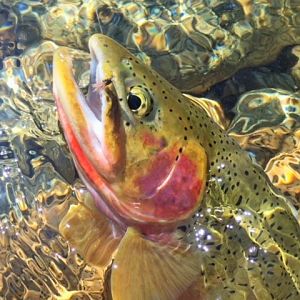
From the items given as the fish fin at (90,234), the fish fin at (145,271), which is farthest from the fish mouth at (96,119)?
the fish fin at (90,234)

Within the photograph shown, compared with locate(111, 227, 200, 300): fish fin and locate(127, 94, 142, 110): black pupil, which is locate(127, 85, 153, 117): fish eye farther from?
locate(111, 227, 200, 300): fish fin

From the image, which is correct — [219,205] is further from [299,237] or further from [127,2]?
[127,2]

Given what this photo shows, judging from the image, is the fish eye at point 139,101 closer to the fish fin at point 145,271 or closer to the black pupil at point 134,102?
the black pupil at point 134,102

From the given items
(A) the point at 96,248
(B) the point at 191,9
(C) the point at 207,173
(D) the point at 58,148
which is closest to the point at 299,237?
(C) the point at 207,173

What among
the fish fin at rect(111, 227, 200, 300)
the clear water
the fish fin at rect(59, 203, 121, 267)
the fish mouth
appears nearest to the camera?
the fish mouth

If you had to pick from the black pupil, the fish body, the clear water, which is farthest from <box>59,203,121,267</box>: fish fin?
the black pupil

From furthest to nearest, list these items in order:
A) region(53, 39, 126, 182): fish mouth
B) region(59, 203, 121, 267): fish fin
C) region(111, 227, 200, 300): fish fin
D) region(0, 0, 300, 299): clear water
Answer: region(0, 0, 300, 299): clear water → region(59, 203, 121, 267): fish fin → region(111, 227, 200, 300): fish fin → region(53, 39, 126, 182): fish mouth
